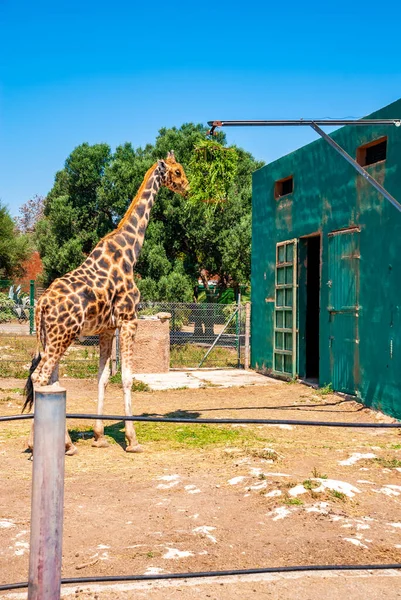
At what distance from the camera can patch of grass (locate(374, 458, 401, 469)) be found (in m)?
7.60

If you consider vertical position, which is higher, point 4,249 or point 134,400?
point 4,249

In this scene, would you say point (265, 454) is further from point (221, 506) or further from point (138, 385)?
point (138, 385)

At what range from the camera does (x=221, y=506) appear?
604cm

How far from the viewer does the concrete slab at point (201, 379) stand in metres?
14.5

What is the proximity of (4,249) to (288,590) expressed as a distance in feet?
108

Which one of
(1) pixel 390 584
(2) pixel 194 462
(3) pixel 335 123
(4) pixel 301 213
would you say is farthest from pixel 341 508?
(4) pixel 301 213

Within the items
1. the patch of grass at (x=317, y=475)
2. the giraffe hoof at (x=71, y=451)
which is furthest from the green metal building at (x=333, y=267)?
the giraffe hoof at (x=71, y=451)

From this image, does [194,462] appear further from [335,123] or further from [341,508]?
[335,123]

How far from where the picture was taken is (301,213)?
1426cm

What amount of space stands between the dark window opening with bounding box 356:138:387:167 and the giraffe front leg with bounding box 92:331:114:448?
5.76m

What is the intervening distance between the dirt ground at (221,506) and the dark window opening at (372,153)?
15.3ft

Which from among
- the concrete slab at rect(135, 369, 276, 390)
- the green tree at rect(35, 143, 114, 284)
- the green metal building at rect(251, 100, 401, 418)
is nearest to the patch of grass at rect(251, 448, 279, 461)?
the green metal building at rect(251, 100, 401, 418)

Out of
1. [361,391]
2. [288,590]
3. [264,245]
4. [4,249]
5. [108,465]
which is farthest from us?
[4,249]

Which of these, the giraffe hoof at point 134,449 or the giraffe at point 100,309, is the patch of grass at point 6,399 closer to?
the giraffe at point 100,309
